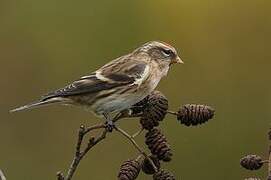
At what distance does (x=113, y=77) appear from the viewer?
11.2 ft

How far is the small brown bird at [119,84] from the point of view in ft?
10.7

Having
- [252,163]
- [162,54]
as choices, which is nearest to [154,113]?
[252,163]

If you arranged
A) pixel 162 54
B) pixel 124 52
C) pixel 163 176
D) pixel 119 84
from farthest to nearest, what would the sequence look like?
pixel 124 52 < pixel 162 54 < pixel 119 84 < pixel 163 176

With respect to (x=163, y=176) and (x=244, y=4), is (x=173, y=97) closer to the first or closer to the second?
(x=244, y=4)

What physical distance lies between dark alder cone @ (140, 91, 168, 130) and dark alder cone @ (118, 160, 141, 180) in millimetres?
101

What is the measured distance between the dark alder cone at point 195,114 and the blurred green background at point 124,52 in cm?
237

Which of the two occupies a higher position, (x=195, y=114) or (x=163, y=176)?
(x=195, y=114)

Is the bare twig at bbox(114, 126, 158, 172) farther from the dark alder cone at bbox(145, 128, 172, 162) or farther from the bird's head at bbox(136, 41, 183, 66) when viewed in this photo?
the bird's head at bbox(136, 41, 183, 66)

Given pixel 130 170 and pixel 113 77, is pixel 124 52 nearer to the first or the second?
pixel 113 77

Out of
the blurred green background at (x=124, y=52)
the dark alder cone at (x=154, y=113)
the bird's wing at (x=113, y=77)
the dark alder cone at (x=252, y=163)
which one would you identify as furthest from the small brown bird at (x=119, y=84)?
the blurred green background at (x=124, y=52)

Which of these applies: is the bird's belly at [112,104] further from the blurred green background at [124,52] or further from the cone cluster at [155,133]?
the blurred green background at [124,52]

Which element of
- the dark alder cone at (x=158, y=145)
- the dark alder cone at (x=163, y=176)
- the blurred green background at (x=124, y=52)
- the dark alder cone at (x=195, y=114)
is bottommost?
the blurred green background at (x=124, y=52)

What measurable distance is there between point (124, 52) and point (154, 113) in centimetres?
332

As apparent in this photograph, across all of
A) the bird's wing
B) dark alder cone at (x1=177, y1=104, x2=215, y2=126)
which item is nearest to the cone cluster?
dark alder cone at (x1=177, y1=104, x2=215, y2=126)
